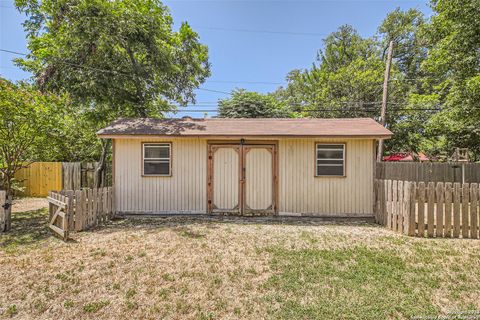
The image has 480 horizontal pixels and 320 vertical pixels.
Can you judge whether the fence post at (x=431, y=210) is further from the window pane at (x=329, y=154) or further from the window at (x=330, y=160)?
the window pane at (x=329, y=154)

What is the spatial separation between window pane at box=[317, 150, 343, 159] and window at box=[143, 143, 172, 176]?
4856 mm

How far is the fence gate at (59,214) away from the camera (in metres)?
5.77

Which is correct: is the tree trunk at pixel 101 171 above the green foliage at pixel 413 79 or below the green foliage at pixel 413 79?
below

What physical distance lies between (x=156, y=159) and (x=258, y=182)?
342cm

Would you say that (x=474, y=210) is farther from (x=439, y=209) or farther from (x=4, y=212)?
(x=4, y=212)

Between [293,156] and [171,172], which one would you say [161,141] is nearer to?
[171,172]

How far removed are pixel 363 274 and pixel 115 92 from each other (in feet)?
40.0

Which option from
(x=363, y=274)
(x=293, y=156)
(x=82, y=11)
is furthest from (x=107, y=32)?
(x=363, y=274)

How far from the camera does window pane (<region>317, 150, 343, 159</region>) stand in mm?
7977

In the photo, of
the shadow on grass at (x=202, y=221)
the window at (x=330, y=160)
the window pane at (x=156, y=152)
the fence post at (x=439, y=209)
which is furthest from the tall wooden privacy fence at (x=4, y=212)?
the fence post at (x=439, y=209)

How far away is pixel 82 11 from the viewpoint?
10555 millimetres

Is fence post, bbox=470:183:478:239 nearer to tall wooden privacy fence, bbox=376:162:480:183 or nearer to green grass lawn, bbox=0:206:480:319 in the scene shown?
green grass lawn, bbox=0:206:480:319

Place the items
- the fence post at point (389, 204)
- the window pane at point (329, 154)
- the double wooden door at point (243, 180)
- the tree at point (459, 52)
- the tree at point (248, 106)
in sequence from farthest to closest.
→ the tree at point (248, 106)
the tree at point (459, 52)
the double wooden door at point (243, 180)
the window pane at point (329, 154)
the fence post at point (389, 204)

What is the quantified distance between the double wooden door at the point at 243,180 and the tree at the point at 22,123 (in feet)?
15.6
